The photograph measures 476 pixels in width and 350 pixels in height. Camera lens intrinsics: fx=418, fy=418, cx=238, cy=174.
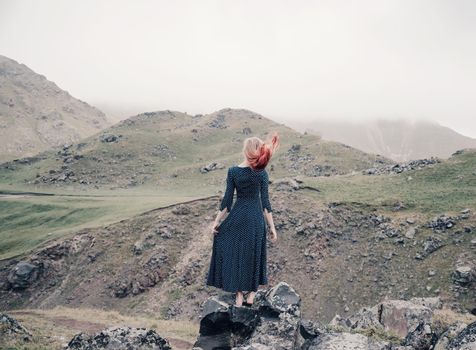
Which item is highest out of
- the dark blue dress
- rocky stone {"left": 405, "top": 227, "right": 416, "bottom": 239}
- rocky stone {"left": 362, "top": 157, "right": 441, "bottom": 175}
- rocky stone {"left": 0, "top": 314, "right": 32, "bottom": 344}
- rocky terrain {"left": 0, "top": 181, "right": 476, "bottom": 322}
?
rocky stone {"left": 362, "top": 157, "right": 441, "bottom": 175}

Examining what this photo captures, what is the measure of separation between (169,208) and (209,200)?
163 inches

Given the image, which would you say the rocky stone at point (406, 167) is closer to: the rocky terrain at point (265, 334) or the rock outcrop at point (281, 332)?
the rock outcrop at point (281, 332)

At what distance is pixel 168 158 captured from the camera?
88.7m

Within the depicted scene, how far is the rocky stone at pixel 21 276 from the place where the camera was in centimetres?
3491

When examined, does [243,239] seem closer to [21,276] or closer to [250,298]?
[250,298]

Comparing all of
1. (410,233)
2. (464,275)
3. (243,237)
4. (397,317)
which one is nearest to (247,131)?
(410,233)

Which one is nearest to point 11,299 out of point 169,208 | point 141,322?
point 169,208

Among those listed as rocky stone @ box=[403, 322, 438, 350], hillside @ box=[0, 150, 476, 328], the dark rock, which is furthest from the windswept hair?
the dark rock

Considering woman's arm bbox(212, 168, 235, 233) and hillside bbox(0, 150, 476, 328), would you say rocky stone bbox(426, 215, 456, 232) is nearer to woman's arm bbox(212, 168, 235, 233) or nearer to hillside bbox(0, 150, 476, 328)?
hillside bbox(0, 150, 476, 328)

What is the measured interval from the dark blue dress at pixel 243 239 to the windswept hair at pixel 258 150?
25 centimetres

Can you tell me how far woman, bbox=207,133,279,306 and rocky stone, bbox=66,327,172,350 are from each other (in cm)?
179

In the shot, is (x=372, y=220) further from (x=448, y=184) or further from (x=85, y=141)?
(x=85, y=141)

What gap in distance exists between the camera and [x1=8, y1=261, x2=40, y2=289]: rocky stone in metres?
34.9

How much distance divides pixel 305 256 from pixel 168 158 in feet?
194
